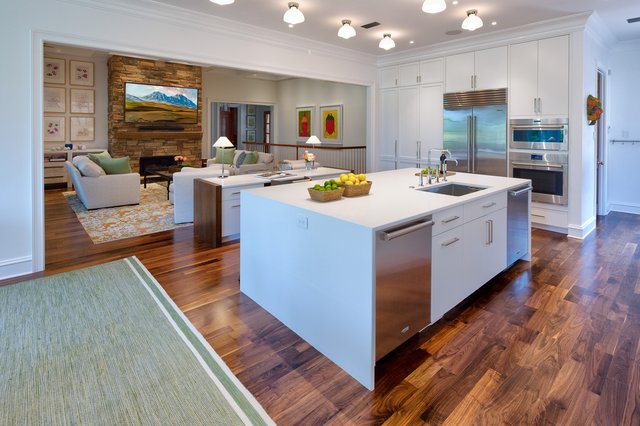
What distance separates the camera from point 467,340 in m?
2.53

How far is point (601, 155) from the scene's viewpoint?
5941 millimetres

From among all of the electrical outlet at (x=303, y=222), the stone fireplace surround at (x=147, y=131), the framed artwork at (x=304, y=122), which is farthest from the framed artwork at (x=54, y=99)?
the electrical outlet at (x=303, y=222)

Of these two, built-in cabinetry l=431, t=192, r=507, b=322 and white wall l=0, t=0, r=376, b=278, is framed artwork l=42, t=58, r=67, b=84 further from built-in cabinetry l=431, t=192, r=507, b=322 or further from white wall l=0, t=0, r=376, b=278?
built-in cabinetry l=431, t=192, r=507, b=322

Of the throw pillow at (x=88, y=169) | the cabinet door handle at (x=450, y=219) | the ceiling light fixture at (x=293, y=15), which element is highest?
the ceiling light fixture at (x=293, y=15)

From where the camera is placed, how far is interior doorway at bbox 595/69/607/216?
18.6 ft

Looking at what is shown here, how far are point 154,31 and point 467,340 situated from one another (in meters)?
4.48

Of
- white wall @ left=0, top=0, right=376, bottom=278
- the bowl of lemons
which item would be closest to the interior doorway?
the bowl of lemons

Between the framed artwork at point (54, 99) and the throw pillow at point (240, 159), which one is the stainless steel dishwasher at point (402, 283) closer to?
the throw pillow at point (240, 159)

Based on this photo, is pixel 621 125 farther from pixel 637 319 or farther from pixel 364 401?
pixel 364 401

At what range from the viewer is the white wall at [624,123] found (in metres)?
5.89

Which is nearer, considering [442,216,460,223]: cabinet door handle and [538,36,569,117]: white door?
[442,216,460,223]: cabinet door handle

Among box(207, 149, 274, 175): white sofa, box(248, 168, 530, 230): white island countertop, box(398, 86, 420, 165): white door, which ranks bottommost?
box(248, 168, 530, 230): white island countertop

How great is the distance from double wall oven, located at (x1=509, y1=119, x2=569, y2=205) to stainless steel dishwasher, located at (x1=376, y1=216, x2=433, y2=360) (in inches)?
145

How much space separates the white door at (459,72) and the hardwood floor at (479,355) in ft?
10.6
